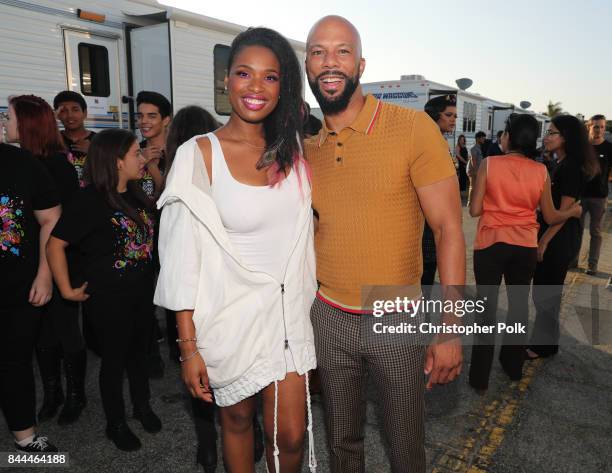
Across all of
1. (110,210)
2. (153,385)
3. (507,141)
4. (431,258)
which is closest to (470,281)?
(431,258)

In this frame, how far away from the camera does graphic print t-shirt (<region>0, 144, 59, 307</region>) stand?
2740 mm

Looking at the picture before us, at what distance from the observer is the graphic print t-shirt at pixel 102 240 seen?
290 cm

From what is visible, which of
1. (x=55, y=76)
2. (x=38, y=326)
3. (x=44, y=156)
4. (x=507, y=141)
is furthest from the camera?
(x=55, y=76)

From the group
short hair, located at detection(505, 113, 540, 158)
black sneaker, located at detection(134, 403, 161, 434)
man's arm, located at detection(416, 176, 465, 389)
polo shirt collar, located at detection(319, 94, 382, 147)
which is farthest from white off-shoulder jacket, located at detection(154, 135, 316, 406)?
short hair, located at detection(505, 113, 540, 158)

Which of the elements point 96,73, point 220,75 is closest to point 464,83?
point 220,75

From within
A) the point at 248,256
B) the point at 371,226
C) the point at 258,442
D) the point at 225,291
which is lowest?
the point at 258,442

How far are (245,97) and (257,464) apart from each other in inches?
89.4

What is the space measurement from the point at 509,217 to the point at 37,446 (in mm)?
3670

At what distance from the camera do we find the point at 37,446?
118 inches

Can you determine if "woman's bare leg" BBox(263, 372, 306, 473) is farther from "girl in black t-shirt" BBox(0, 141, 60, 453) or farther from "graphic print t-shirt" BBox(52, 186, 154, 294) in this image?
"girl in black t-shirt" BBox(0, 141, 60, 453)

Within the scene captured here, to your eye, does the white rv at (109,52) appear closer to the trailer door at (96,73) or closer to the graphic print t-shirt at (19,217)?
the trailer door at (96,73)

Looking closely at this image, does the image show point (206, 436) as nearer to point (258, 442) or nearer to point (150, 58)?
point (258, 442)

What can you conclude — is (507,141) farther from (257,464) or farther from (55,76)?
(55,76)

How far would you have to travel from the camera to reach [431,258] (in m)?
4.29
